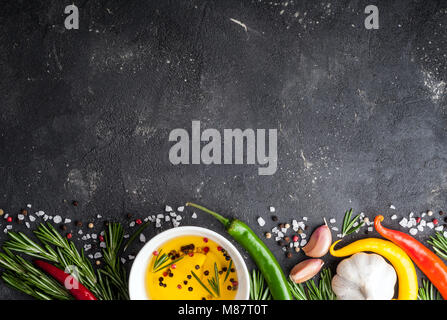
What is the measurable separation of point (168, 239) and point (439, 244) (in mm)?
942

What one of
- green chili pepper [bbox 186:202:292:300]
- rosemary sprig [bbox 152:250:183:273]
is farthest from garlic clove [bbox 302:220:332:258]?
rosemary sprig [bbox 152:250:183:273]

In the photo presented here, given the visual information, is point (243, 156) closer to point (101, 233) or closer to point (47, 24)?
point (101, 233)

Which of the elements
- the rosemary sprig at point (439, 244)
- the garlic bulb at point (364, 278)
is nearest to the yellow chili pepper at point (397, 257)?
the garlic bulb at point (364, 278)

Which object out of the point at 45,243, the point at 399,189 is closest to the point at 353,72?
the point at 399,189

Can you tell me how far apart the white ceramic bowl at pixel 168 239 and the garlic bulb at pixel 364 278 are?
338mm

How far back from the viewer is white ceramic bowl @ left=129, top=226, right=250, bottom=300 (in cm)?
155

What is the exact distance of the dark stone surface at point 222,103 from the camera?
5.52 ft

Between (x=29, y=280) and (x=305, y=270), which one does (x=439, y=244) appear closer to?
(x=305, y=270)

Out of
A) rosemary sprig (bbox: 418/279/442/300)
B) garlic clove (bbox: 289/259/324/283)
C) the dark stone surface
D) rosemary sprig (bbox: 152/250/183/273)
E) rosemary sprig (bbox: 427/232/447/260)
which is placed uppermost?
the dark stone surface

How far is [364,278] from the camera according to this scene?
163 centimetres

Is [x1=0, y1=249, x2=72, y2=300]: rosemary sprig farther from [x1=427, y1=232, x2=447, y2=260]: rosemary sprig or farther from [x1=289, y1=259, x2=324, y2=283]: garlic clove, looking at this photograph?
[x1=427, y1=232, x2=447, y2=260]: rosemary sprig

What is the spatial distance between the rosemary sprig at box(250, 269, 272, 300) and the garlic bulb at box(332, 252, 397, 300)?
0.77 feet

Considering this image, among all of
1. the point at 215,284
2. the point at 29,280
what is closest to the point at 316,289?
the point at 215,284

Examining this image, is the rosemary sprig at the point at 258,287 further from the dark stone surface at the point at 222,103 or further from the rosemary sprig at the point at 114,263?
the rosemary sprig at the point at 114,263
